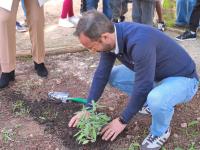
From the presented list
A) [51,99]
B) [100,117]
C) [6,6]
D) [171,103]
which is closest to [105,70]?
[100,117]

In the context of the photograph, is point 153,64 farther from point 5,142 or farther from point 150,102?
point 5,142

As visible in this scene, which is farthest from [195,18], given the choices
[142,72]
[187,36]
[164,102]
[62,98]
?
[142,72]

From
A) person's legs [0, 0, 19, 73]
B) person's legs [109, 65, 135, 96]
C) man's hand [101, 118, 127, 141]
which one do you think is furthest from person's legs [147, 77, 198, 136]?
person's legs [0, 0, 19, 73]

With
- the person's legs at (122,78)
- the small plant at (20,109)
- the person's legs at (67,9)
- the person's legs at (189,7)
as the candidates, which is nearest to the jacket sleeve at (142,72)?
the person's legs at (122,78)

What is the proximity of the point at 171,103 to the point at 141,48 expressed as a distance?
0.54 m

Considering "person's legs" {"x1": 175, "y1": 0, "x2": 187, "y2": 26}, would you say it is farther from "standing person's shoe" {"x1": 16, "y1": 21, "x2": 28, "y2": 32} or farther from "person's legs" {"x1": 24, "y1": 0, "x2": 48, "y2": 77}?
"person's legs" {"x1": 24, "y1": 0, "x2": 48, "y2": 77}

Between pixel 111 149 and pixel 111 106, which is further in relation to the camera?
pixel 111 106

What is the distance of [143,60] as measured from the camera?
295 centimetres

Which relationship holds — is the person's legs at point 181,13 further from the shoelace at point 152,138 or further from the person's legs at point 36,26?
the shoelace at point 152,138

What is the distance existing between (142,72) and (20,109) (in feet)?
4.90

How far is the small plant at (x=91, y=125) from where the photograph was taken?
326 cm

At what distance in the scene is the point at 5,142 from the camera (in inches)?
141

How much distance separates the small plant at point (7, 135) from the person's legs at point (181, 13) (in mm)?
3058

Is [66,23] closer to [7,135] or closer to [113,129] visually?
[7,135]
